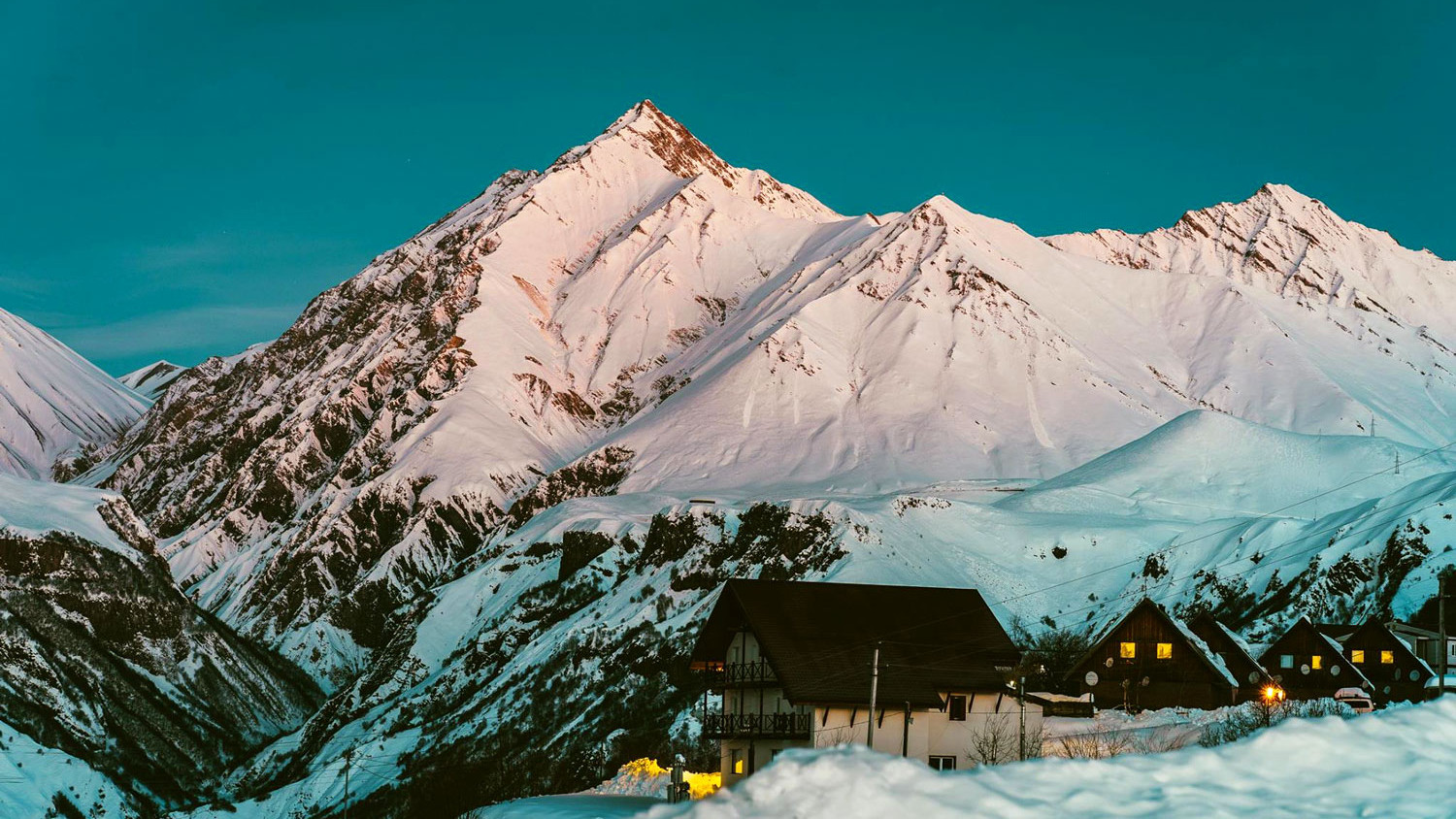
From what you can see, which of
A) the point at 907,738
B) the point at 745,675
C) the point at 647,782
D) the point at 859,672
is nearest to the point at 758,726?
the point at 745,675

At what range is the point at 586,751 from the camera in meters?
138

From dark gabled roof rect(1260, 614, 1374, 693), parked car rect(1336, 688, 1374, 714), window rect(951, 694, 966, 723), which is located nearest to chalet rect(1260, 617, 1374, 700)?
dark gabled roof rect(1260, 614, 1374, 693)

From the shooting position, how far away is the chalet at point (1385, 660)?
10319 cm

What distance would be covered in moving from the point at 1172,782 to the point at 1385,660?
101m

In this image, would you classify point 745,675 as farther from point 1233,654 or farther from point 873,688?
point 1233,654

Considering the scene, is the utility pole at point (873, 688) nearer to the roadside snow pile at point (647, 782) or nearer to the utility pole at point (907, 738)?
the utility pole at point (907, 738)

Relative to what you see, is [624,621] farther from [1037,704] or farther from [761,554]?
[1037,704]

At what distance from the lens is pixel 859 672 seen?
55.5 metres

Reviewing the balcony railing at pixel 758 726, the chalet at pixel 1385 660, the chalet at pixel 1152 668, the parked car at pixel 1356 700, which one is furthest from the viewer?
the chalet at pixel 1385 660

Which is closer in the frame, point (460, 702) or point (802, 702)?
point (802, 702)

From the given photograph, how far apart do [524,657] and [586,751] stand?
50262mm

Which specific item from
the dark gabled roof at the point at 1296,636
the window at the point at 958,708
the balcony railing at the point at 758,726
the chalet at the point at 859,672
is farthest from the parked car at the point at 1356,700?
the balcony railing at the point at 758,726

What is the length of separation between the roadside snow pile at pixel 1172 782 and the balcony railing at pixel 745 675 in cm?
4270

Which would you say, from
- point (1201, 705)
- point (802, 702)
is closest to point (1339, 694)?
point (1201, 705)
